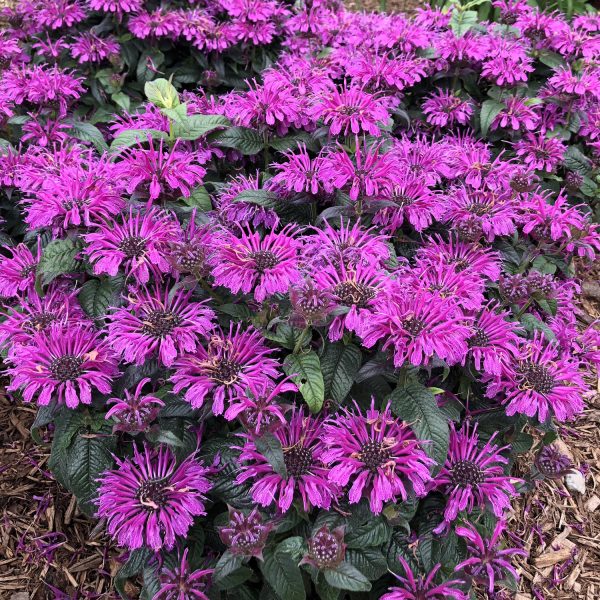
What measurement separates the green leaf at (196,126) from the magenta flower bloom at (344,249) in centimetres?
64

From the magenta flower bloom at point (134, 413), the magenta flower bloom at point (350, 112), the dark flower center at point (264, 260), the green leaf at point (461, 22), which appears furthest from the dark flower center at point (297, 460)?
the green leaf at point (461, 22)

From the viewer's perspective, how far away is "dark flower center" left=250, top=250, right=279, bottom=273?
1586 millimetres

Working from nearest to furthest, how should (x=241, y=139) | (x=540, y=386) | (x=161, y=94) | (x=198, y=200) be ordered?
(x=540, y=386), (x=198, y=200), (x=161, y=94), (x=241, y=139)

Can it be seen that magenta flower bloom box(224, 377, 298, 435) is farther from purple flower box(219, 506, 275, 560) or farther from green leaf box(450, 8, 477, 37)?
green leaf box(450, 8, 477, 37)

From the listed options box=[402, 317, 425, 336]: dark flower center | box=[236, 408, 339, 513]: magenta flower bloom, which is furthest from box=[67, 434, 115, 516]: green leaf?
box=[402, 317, 425, 336]: dark flower center

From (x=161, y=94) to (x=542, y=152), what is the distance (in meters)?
1.67

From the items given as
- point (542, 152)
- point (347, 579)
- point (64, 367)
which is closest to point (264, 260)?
point (64, 367)

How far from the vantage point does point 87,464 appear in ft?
5.40

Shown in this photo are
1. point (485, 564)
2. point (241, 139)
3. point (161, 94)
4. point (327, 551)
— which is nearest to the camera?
point (327, 551)

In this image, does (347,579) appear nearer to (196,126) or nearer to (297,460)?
(297,460)

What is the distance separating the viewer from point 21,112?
272cm

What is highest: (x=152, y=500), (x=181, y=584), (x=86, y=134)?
(x=86, y=134)

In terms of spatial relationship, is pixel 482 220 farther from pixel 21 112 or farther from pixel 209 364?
pixel 21 112

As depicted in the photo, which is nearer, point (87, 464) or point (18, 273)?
point (87, 464)
